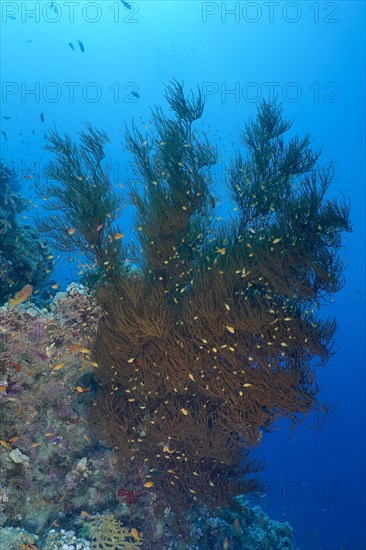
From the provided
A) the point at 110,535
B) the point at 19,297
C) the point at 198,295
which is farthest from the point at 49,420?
the point at 198,295

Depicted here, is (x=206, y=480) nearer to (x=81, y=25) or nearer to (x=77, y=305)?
(x=77, y=305)

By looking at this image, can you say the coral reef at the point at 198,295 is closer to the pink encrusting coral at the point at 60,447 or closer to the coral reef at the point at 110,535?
the pink encrusting coral at the point at 60,447

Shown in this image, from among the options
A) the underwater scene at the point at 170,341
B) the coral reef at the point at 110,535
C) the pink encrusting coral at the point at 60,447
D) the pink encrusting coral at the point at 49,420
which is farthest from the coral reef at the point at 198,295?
the coral reef at the point at 110,535

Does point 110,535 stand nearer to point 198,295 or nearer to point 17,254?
point 198,295

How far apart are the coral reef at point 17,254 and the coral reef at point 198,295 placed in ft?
7.97

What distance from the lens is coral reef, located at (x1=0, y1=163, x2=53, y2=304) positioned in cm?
915

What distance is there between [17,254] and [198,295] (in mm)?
5281

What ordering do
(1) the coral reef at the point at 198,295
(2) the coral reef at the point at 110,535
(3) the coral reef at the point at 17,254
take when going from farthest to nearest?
(3) the coral reef at the point at 17,254 < (1) the coral reef at the point at 198,295 < (2) the coral reef at the point at 110,535

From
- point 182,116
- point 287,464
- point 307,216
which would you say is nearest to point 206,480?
point 307,216

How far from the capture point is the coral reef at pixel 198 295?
620cm

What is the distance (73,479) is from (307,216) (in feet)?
18.0

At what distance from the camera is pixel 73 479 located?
666 centimetres

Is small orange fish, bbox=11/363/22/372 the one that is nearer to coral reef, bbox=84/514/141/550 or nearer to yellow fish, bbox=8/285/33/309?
yellow fish, bbox=8/285/33/309

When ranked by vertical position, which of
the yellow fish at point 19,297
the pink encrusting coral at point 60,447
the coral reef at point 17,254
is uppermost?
the coral reef at point 17,254
